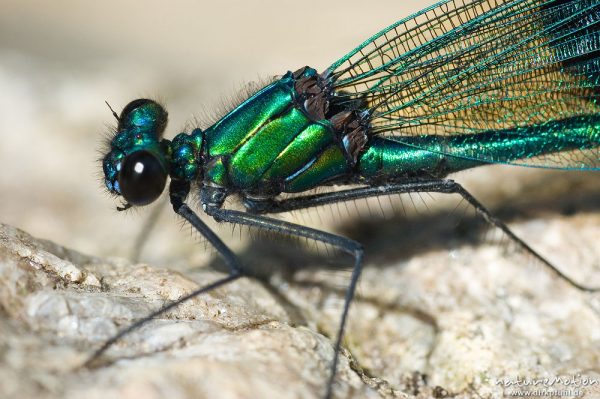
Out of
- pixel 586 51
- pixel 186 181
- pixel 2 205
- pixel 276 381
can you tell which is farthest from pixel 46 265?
pixel 586 51

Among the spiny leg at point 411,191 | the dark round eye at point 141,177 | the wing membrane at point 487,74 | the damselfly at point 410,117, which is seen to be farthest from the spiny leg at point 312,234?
the wing membrane at point 487,74

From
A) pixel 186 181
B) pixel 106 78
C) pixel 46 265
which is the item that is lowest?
pixel 46 265

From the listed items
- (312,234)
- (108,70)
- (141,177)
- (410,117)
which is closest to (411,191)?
(410,117)

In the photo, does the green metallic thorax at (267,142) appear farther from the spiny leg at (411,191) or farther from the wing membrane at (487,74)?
the wing membrane at (487,74)

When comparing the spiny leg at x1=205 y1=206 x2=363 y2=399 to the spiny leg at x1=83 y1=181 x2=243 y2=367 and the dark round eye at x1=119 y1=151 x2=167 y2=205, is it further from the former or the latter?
the dark round eye at x1=119 y1=151 x2=167 y2=205

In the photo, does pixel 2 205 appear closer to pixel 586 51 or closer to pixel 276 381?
pixel 276 381
